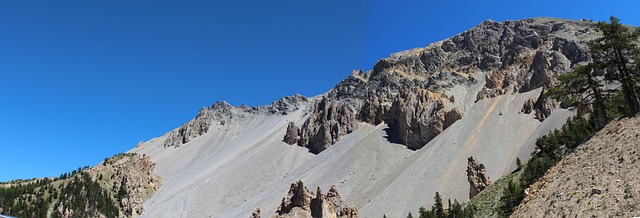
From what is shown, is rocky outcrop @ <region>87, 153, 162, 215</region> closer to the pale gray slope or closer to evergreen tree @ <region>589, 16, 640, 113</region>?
the pale gray slope

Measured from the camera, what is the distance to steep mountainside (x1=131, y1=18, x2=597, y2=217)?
99062mm

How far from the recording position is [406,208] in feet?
270

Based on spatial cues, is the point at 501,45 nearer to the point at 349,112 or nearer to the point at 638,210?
the point at 349,112

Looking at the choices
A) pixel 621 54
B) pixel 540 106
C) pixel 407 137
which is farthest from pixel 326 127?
pixel 621 54

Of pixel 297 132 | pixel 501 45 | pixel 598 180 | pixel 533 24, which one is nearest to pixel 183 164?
pixel 297 132

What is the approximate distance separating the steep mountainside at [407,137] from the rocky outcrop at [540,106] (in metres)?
0.33

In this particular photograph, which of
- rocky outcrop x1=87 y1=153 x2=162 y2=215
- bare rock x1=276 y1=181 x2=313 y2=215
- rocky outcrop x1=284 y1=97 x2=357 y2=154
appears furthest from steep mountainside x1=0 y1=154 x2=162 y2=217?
rocky outcrop x1=284 y1=97 x2=357 y2=154

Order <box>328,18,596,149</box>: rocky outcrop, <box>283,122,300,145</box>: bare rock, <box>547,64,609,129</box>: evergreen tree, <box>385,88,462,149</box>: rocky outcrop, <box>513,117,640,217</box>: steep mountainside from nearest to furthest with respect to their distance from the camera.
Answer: <box>513,117,640,217</box>: steep mountainside
<box>547,64,609,129</box>: evergreen tree
<box>385,88,462,149</box>: rocky outcrop
<box>328,18,596,149</box>: rocky outcrop
<box>283,122,300,145</box>: bare rock

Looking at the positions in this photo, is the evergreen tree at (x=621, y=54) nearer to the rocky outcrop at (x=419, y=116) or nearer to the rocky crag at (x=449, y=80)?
the rocky crag at (x=449, y=80)

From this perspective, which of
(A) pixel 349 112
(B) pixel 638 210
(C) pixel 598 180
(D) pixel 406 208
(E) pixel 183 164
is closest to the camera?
(B) pixel 638 210

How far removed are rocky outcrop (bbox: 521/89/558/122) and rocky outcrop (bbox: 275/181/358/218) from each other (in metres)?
84.0

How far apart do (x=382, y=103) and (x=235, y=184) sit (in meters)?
62.7

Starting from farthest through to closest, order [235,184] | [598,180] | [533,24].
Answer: [533,24]
[235,184]
[598,180]

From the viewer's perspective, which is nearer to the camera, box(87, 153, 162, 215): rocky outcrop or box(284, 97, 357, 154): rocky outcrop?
box(87, 153, 162, 215): rocky outcrop
